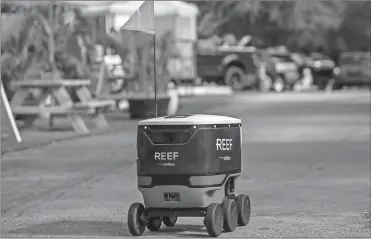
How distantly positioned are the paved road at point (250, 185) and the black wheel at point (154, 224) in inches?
2.2

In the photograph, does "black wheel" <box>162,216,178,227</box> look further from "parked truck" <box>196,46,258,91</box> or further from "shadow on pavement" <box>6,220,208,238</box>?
"parked truck" <box>196,46,258,91</box>

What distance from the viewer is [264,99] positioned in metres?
38.3

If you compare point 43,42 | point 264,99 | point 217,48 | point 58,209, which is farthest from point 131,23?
point 217,48

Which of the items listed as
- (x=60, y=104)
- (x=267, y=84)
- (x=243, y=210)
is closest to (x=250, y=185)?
(x=243, y=210)

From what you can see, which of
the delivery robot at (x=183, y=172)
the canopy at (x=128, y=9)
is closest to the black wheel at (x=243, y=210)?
the delivery robot at (x=183, y=172)

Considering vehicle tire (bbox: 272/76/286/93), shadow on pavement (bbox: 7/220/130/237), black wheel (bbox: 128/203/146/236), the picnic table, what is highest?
black wheel (bbox: 128/203/146/236)

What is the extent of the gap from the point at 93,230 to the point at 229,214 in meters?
1.17

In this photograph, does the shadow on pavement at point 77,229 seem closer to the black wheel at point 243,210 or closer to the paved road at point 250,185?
the paved road at point 250,185

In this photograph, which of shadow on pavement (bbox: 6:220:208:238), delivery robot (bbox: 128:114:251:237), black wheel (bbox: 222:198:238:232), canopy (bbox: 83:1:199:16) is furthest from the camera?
canopy (bbox: 83:1:199:16)

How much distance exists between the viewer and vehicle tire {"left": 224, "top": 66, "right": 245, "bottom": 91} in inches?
1962

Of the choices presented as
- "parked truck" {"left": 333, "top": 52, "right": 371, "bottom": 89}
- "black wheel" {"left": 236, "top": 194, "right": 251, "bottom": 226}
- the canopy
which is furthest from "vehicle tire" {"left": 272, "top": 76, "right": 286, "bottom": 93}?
"black wheel" {"left": 236, "top": 194, "right": 251, "bottom": 226}

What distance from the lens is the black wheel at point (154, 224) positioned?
9930mm

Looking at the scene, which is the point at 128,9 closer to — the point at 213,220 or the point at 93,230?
the point at 93,230

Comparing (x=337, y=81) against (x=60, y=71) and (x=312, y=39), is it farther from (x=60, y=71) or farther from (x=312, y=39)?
(x=60, y=71)
